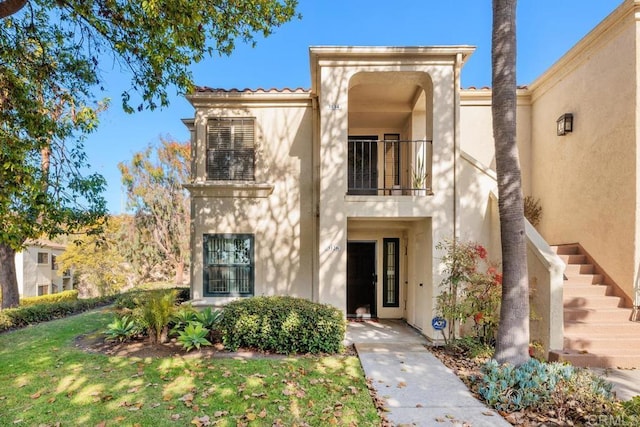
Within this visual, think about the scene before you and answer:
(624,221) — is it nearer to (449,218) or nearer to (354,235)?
(449,218)

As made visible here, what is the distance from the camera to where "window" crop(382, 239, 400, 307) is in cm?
1109

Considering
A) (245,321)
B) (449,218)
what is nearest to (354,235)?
(449,218)

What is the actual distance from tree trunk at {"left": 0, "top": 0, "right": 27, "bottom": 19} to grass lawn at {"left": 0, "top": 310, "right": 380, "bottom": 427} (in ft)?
20.0

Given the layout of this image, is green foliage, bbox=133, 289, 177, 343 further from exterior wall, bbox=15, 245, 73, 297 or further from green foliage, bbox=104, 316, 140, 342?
exterior wall, bbox=15, 245, 73, 297

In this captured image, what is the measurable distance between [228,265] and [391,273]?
Result: 5.12 meters

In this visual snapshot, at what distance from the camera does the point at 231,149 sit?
33.2ft

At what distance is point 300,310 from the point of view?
7.49 meters

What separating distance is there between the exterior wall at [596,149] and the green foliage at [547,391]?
155 inches

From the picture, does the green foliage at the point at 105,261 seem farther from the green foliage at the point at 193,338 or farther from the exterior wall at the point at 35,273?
the green foliage at the point at 193,338

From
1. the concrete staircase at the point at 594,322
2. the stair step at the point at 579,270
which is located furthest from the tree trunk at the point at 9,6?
the stair step at the point at 579,270

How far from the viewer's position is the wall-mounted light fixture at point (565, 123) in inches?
364

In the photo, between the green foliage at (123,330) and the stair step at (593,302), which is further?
the green foliage at (123,330)

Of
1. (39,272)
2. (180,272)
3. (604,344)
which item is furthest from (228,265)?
(39,272)
